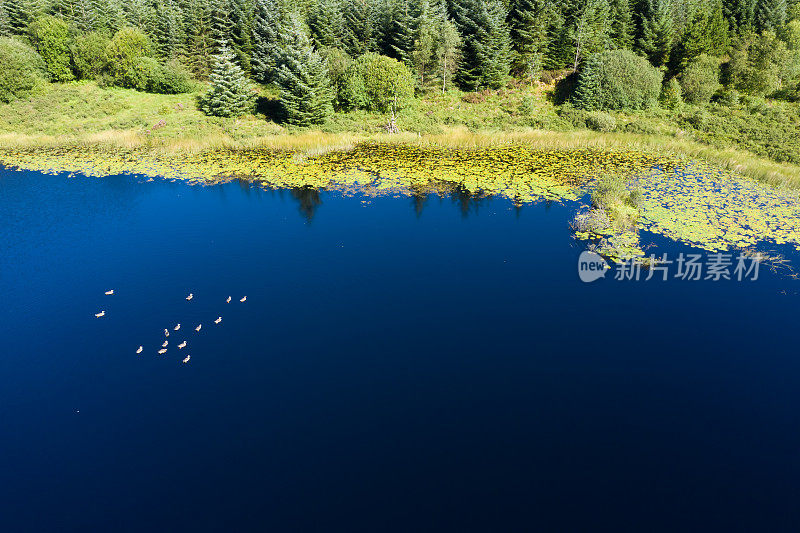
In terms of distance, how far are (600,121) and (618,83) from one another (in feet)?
24.5

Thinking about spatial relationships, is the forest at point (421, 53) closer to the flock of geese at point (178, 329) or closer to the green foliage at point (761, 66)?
the green foliage at point (761, 66)

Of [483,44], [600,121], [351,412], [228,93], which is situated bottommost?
[351,412]

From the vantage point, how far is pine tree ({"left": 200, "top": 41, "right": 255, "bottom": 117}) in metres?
47.9

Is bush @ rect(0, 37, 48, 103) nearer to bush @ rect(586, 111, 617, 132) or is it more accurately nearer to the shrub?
bush @ rect(586, 111, 617, 132)

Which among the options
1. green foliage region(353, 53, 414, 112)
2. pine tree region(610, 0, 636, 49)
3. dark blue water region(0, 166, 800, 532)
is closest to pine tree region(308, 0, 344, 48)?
green foliage region(353, 53, 414, 112)

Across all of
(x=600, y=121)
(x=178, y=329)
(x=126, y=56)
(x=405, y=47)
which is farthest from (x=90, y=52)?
(x=600, y=121)

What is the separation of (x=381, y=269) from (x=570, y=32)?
48220 millimetres

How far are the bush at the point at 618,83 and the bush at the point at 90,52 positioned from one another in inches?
2363

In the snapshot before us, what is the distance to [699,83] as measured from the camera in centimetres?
4941

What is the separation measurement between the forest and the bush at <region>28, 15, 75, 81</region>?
0.18 m

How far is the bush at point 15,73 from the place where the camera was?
50156 millimetres

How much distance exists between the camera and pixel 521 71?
5844 centimetres

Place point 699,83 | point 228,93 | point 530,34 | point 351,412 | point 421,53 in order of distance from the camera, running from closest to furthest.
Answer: point 351,412
point 228,93
point 699,83
point 421,53
point 530,34

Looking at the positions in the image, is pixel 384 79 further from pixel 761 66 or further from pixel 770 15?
pixel 770 15
